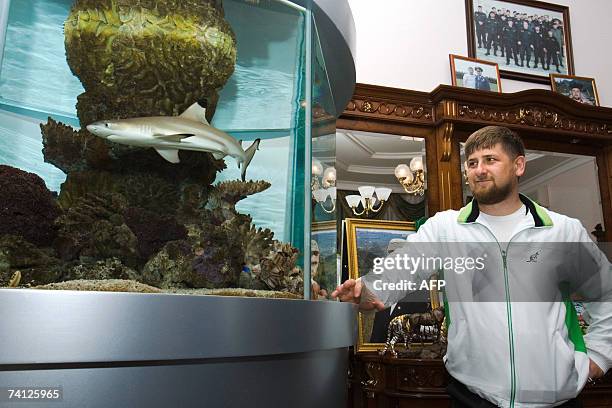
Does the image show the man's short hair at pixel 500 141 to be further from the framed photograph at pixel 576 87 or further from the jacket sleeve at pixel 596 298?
the framed photograph at pixel 576 87

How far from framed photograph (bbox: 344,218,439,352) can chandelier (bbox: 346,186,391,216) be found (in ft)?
0.22

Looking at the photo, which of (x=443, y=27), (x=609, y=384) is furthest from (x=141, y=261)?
(x=443, y=27)

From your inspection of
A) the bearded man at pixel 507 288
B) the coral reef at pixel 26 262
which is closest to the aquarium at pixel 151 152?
the coral reef at pixel 26 262

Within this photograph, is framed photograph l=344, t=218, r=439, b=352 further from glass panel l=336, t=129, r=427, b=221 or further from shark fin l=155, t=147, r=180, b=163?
shark fin l=155, t=147, r=180, b=163

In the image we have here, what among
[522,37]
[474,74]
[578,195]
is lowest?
[578,195]

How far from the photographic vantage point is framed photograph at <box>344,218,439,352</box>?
2.54 metres

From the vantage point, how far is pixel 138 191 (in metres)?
0.70

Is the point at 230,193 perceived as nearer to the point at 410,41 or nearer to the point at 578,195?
the point at 410,41

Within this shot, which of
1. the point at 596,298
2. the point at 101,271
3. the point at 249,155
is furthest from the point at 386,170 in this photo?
the point at 101,271

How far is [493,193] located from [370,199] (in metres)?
1.07

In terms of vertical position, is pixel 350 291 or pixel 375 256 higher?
pixel 375 256

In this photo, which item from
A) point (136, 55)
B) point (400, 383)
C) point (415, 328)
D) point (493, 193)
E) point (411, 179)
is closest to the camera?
point (136, 55)

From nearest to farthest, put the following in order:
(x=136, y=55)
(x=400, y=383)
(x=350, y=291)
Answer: (x=136, y=55) < (x=350, y=291) < (x=400, y=383)

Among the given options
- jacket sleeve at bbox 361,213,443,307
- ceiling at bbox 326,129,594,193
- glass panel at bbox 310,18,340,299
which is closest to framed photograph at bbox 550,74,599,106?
ceiling at bbox 326,129,594,193
